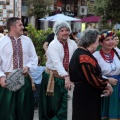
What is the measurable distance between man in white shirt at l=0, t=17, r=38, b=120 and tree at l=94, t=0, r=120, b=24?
16241mm

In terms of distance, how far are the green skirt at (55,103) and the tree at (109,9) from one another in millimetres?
15810

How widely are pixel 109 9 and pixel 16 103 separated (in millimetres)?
17251

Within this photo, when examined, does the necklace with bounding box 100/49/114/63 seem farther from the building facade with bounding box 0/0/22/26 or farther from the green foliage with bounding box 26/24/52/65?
the building facade with bounding box 0/0/22/26

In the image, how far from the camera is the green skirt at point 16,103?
18.4ft

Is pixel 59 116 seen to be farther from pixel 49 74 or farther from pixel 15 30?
pixel 15 30

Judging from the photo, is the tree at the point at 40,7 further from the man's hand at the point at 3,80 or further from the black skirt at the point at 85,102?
the black skirt at the point at 85,102

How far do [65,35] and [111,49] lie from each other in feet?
2.92

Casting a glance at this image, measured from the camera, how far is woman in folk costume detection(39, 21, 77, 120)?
5910 mm

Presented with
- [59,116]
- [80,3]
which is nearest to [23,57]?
[59,116]

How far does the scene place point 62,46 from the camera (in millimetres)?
5969

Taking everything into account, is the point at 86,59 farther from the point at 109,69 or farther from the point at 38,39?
the point at 38,39

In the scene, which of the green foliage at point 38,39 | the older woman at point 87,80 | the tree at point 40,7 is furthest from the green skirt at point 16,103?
the tree at point 40,7

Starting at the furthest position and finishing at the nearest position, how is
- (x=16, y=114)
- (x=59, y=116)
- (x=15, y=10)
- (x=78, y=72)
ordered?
(x=15, y=10) → (x=59, y=116) → (x=16, y=114) → (x=78, y=72)

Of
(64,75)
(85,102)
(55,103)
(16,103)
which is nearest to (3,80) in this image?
(16,103)
